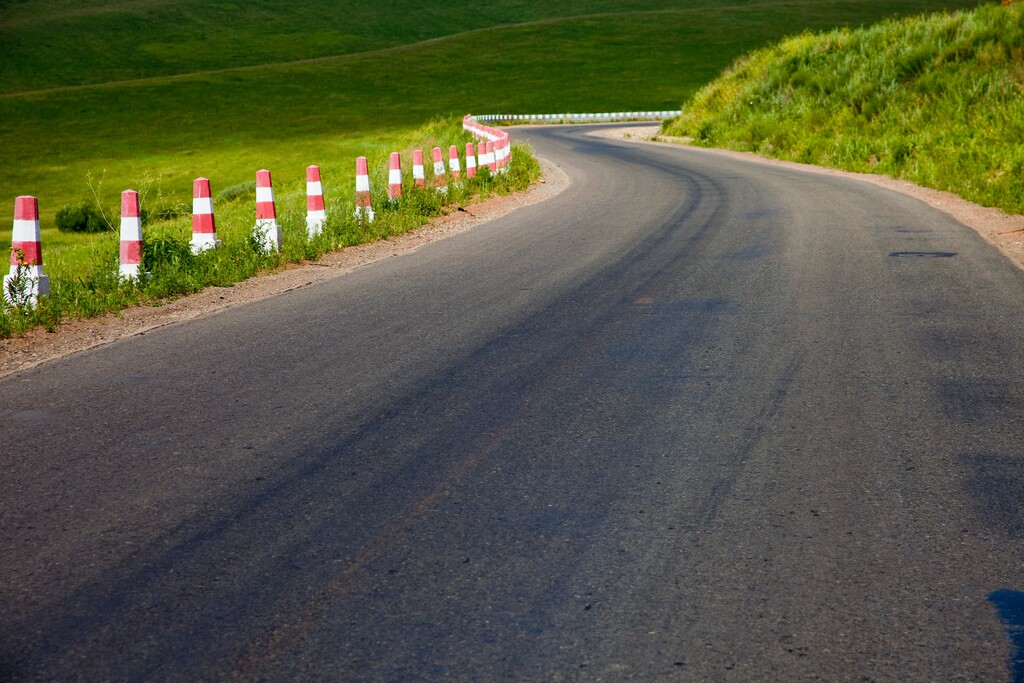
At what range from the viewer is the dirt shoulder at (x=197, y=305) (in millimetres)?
7852

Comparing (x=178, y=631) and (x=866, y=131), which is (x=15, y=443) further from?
(x=866, y=131)

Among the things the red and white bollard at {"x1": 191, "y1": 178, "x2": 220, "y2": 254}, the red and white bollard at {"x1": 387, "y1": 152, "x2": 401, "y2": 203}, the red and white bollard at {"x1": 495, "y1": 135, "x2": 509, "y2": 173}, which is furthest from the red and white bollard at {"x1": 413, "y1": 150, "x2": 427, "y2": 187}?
the red and white bollard at {"x1": 191, "y1": 178, "x2": 220, "y2": 254}

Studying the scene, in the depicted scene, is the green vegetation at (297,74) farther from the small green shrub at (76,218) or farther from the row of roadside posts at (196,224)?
the row of roadside posts at (196,224)

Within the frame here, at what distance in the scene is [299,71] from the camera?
76062 millimetres

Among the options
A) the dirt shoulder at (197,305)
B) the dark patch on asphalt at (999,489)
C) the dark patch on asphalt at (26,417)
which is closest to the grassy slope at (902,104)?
the dirt shoulder at (197,305)

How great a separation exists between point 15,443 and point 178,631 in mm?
2423

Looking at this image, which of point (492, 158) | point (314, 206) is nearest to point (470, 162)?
point (492, 158)

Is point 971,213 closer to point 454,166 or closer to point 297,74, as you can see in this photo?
point 454,166

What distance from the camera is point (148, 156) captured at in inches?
1810

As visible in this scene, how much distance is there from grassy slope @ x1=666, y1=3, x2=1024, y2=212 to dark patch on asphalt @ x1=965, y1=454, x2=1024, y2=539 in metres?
12.5

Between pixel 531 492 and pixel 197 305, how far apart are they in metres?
5.74

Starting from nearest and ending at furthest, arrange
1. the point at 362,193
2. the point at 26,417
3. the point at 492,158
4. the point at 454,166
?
1. the point at 26,417
2. the point at 362,193
3. the point at 454,166
4. the point at 492,158

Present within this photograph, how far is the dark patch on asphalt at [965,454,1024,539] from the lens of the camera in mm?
4277

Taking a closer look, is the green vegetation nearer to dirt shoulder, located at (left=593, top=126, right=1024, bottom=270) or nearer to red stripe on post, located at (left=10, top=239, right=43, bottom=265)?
dirt shoulder, located at (left=593, top=126, right=1024, bottom=270)
